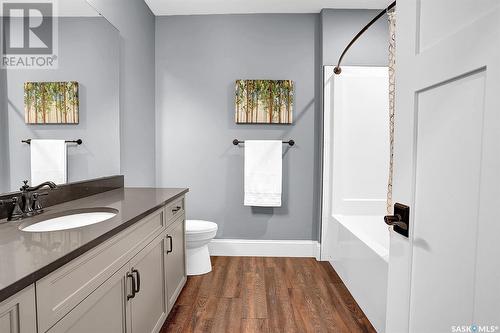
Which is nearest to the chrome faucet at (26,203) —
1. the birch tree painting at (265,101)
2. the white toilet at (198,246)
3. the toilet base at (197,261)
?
the white toilet at (198,246)

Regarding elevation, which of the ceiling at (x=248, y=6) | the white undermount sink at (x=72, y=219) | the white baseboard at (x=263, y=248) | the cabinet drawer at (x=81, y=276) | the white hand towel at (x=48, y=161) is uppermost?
the ceiling at (x=248, y=6)

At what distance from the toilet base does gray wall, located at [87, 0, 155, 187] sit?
0.82 metres

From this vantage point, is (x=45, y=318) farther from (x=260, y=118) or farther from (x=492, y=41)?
(x=260, y=118)

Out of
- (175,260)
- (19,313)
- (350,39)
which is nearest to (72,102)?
(175,260)

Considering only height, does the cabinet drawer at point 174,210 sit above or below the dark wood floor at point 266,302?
above

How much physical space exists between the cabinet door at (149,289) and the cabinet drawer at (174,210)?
0.47ft

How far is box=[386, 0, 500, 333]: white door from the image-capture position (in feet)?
1.89

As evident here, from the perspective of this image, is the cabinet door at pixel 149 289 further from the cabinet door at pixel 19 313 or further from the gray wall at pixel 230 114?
the gray wall at pixel 230 114

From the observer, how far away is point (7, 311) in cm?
63

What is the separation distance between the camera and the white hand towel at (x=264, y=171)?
9.53 feet

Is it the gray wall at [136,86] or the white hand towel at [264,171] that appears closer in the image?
the gray wall at [136,86]

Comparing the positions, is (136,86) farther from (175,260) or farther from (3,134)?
(175,260)

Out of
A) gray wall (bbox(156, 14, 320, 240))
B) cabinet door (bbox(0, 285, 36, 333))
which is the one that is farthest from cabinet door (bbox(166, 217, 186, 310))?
cabinet door (bbox(0, 285, 36, 333))

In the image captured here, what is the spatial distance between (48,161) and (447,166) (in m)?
1.74
